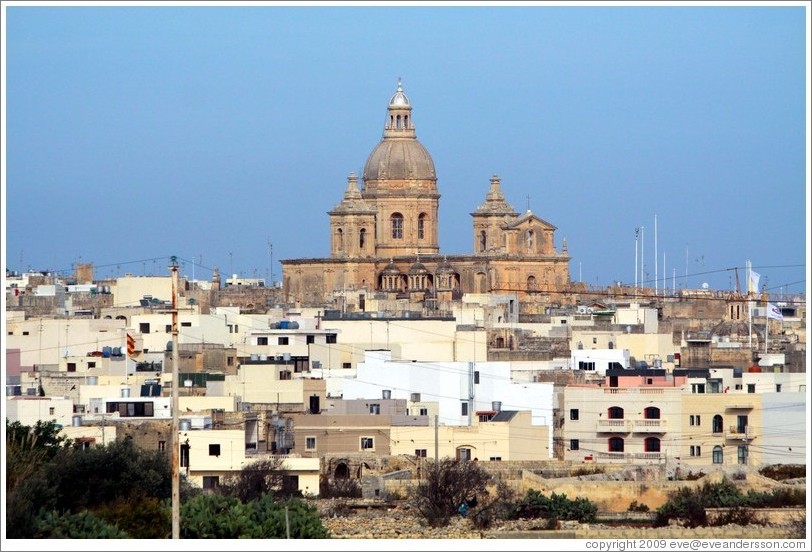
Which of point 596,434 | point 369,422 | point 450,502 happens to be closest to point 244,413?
point 369,422

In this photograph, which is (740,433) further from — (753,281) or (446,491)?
(753,281)

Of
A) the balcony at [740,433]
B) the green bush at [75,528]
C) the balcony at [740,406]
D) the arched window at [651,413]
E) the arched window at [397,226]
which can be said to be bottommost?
the green bush at [75,528]

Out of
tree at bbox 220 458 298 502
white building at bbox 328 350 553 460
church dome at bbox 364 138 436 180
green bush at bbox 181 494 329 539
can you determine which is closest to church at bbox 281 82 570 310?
church dome at bbox 364 138 436 180

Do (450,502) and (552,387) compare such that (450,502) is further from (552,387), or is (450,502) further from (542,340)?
(542,340)

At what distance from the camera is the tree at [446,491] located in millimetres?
38062

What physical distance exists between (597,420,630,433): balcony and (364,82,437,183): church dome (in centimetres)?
6903

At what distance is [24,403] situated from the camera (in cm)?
4756

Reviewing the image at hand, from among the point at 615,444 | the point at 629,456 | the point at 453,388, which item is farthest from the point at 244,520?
the point at 453,388

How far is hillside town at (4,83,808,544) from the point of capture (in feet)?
147

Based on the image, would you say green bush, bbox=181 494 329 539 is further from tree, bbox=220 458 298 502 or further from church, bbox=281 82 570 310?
church, bbox=281 82 570 310

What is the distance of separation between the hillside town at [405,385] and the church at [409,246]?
363 inches

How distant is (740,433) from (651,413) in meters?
1.52

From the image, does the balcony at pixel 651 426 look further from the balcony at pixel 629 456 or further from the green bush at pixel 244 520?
the green bush at pixel 244 520

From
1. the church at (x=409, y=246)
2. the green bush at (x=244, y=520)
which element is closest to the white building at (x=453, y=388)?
the green bush at (x=244, y=520)
